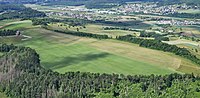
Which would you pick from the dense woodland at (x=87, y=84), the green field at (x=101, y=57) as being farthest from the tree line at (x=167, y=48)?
the dense woodland at (x=87, y=84)

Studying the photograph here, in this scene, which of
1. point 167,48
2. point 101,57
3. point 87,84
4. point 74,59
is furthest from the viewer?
point 167,48

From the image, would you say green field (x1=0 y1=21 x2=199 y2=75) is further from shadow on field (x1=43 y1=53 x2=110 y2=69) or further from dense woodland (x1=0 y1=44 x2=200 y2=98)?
dense woodland (x1=0 y1=44 x2=200 y2=98)

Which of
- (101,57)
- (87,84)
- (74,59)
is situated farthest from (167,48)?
(87,84)

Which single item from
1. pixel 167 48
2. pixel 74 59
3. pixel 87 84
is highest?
pixel 87 84

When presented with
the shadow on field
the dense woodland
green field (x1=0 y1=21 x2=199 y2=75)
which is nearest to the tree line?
green field (x1=0 y1=21 x2=199 y2=75)

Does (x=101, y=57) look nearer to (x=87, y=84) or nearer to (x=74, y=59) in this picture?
(x=74, y=59)

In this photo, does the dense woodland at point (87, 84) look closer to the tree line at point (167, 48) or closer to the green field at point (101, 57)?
the green field at point (101, 57)

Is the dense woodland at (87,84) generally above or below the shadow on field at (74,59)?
above
